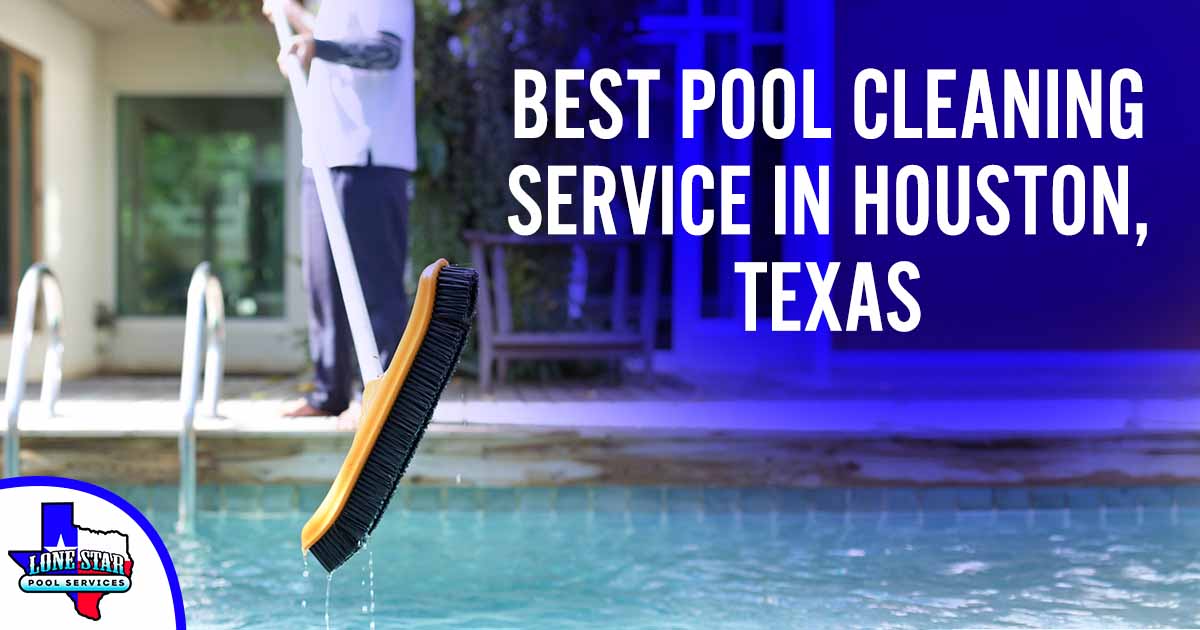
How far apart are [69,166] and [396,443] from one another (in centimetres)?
632

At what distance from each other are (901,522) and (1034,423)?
70cm

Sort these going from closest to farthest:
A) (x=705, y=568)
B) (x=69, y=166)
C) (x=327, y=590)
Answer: (x=327, y=590)
(x=705, y=568)
(x=69, y=166)

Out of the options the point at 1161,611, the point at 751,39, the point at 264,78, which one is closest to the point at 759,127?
the point at 751,39

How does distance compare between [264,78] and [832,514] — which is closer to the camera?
[832,514]

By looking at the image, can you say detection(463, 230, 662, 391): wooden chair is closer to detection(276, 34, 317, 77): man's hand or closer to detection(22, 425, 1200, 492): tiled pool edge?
detection(22, 425, 1200, 492): tiled pool edge

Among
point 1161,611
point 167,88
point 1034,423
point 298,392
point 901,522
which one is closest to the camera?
point 1161,611

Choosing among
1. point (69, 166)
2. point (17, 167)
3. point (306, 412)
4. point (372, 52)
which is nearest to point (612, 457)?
point (306, 412)

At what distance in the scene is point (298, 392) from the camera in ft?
18.9

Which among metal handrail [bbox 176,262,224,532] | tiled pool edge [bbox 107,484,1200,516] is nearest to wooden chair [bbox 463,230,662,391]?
tiled pool edge [bbox 107,484,1200,516]

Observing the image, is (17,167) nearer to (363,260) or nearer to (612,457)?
(363,260)

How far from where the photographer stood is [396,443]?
7.22ft

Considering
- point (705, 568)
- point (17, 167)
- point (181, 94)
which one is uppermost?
point (181, 94)

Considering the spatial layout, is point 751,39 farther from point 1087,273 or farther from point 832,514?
point 832,514

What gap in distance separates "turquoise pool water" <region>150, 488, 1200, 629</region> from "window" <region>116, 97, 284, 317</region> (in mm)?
4335
